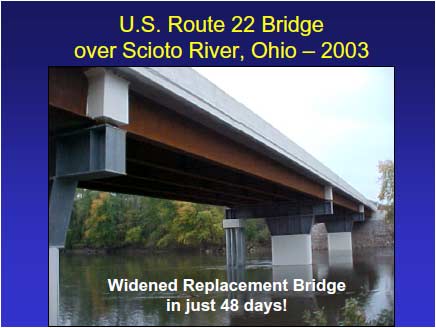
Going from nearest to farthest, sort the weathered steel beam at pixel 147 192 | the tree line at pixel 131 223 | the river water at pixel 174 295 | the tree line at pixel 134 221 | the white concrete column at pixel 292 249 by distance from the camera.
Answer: the river water at pixel 174 295 < the weathered steel beam at pixel 147 192 < the tree line at pixel 134 221 < the tree line at pixel 131 223 < the white concrete column at pixel 292 249

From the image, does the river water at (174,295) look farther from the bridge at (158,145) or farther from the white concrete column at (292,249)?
the bridge at (158,145)

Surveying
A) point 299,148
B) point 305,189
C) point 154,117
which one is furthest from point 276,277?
Result: point 154,117

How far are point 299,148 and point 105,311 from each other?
48.6 feet

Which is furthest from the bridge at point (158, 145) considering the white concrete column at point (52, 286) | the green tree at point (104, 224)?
the green tree at point (104, 224)

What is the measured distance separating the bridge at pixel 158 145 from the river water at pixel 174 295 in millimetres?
4225

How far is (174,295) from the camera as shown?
80.2 ft

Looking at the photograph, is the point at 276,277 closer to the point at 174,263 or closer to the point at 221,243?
the point at 174,263

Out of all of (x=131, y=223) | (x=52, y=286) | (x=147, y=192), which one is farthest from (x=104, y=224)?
(x=52, y=286)

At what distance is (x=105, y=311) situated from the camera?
798 inches

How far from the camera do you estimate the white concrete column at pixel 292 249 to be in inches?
1678

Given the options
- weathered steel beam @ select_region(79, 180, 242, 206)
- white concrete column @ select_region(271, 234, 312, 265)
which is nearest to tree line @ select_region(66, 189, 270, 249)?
weathered steel beam @ select_region(79, 180, 242, 206)

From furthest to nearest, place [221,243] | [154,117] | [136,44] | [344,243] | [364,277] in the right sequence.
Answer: [344,243] → [221,243] → [364,277] → [154,117] → [136,44]

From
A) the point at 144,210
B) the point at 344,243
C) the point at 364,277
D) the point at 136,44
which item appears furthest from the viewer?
the point at 344,243

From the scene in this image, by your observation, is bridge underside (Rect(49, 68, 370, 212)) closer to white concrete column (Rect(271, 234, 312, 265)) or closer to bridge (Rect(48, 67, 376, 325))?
bridge (Rect(48, 67, 376, 325))
